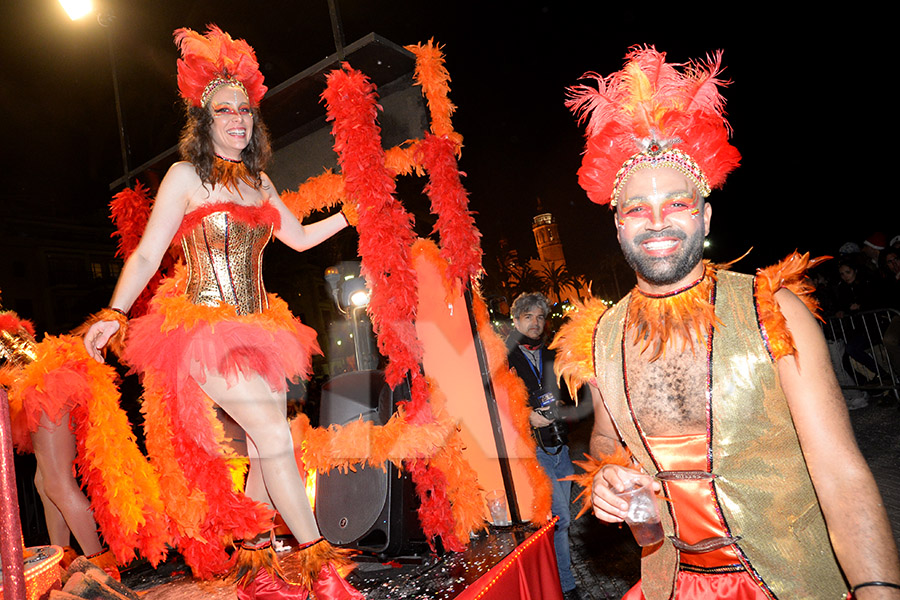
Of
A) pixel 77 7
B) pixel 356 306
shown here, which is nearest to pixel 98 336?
pixel 77 7

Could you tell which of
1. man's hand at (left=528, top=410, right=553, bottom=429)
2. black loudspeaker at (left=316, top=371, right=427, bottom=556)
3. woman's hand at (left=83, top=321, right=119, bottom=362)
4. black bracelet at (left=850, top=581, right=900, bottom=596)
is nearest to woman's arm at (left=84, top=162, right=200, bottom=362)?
woman's hand at (left=83, top=321, right=119, bottom=362)

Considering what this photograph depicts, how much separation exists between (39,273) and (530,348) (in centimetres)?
1938

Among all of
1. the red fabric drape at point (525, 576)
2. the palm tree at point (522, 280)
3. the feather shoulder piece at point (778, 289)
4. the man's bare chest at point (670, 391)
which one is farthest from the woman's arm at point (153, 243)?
the palm tree at point (522, 280)

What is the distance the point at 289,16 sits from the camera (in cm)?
399

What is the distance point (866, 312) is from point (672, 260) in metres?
6.93

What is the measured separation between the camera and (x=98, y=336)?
1886 mm

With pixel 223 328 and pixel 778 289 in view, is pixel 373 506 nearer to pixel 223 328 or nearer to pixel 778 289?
pixel 223 328

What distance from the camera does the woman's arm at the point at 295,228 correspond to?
8.30 feet

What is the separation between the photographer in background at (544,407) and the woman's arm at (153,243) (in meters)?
2.45

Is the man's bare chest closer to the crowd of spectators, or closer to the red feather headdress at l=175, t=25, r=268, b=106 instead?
the red feather headdress at l=175, t=25, r=268, b=106

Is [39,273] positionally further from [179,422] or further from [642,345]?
[642,345]

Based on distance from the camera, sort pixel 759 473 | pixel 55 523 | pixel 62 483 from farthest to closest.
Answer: pixel 55 523
pixel 62 483
pixel 759 473

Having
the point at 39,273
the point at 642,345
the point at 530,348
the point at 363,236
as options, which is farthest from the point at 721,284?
the point at 39,273

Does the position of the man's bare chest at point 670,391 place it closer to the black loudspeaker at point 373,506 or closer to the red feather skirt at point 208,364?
the red feather skirt at point 208,364
